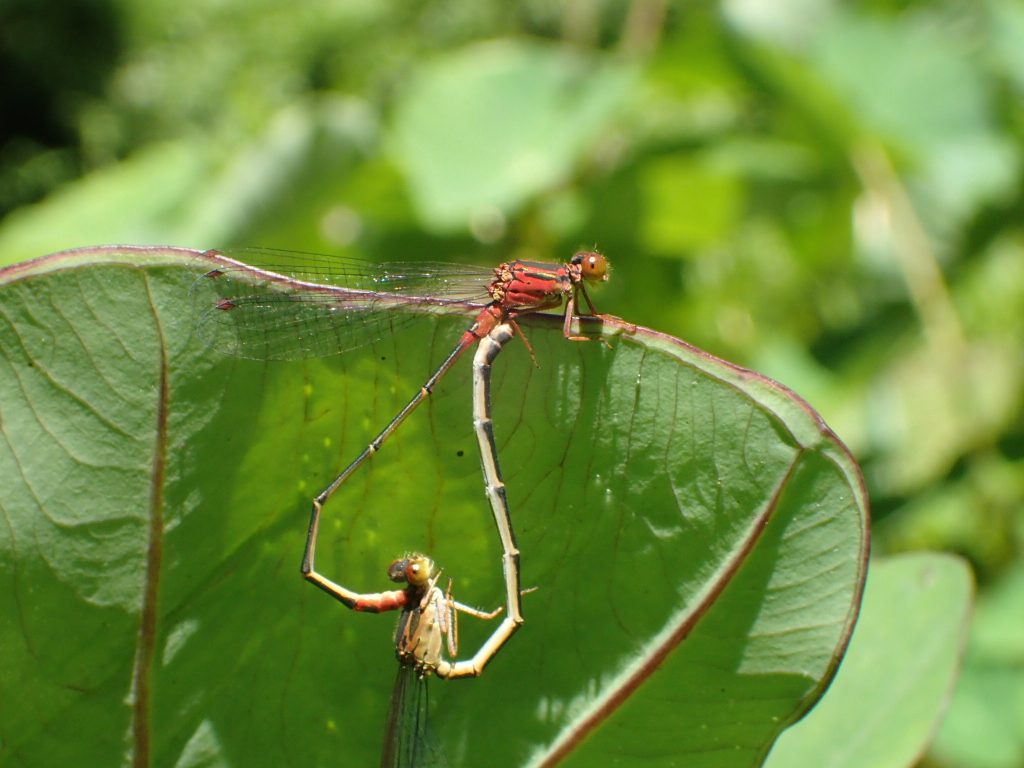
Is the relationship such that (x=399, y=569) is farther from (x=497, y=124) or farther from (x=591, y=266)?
(x=497, y=124)

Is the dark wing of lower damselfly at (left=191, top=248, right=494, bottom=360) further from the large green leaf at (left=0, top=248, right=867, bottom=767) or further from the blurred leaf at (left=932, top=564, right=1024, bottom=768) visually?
the blurred leaf at (left=932, top=564, right=1024, bottom=768)

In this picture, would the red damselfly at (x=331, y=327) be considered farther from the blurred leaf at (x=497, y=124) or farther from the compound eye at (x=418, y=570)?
the blurred leaf at (x=497, y=124)

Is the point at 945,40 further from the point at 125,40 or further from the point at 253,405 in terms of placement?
the point at 125,40

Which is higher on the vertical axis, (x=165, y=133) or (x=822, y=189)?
(x=165, y=133)

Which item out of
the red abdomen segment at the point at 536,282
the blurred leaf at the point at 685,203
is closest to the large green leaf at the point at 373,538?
the red abdomen segment at the point at 536,282

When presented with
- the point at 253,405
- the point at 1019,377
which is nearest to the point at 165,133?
the point at 1019,377
